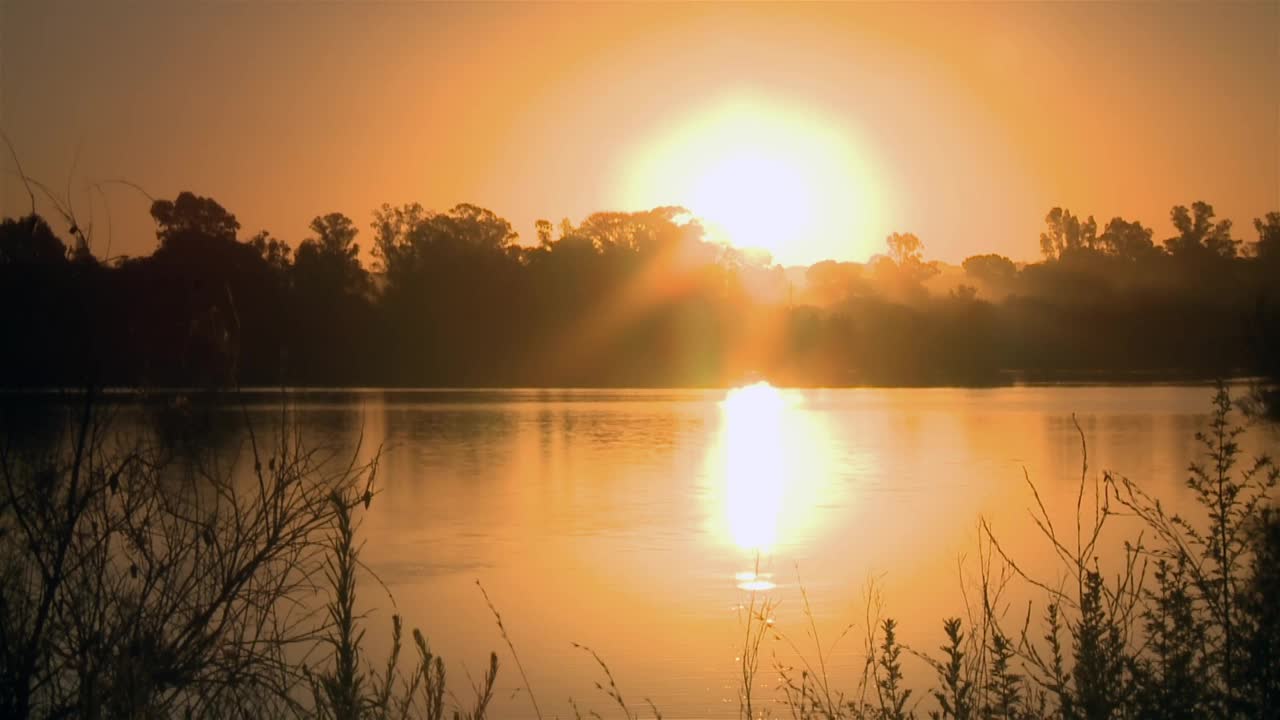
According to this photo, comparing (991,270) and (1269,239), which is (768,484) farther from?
(991,270)

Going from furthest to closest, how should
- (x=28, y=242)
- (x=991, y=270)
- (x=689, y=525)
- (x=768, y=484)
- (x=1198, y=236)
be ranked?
(x=991, y=270) → (x=1198, y=236) → (x=768, y=484) → (x=689, y=525) → (x=28, y=242)

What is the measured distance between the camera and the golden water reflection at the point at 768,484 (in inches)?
589

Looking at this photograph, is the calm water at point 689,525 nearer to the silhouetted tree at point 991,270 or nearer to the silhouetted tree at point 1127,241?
the silhouetted tree at point 1127,241

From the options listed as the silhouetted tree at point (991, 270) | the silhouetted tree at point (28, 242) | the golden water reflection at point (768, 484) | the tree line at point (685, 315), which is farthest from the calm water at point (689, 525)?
the silhouetted tree at point (991, 270)

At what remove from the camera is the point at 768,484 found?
21109 millimetres

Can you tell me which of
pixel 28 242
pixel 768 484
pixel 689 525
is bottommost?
pixel 689 525

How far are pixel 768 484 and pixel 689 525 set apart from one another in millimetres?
5270

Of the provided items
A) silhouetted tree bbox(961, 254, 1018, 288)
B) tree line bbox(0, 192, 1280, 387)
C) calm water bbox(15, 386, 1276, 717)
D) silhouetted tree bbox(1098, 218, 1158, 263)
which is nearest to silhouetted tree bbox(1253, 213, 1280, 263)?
calm water bbox(15, 386, 1276, 717)

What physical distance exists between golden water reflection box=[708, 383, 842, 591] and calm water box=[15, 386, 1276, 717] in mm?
63

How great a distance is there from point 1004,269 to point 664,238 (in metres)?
26.6

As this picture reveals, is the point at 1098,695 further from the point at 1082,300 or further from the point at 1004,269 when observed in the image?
the point at 1004,269

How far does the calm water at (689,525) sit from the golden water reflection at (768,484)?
0.06 metres

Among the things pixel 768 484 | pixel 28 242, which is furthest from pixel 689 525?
pixel 28 242

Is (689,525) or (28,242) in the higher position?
(28,242)
